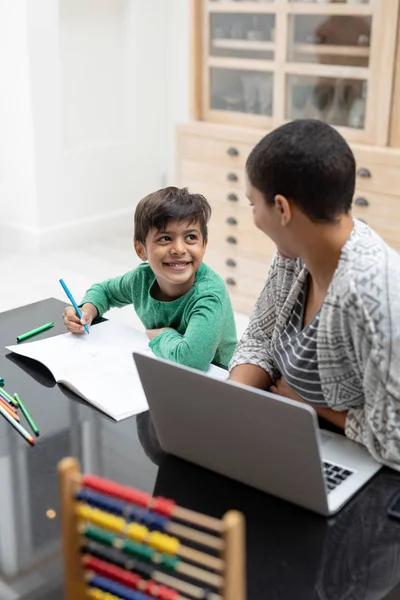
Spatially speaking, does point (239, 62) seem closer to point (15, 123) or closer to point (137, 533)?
point (15, 123)

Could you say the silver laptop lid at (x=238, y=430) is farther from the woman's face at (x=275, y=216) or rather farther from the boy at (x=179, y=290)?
the boy at (x=179, y=290)

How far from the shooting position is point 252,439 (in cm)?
107

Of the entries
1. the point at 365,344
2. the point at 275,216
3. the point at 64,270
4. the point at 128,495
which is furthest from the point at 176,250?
the point at 64,270

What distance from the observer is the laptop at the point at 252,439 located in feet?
3.32

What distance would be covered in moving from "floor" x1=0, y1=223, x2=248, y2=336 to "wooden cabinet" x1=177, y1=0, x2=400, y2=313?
44 centimetres

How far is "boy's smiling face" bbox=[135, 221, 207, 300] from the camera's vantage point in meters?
1.66

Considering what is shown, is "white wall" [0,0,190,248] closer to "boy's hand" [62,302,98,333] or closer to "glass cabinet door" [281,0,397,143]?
"glass cabinet door" [281,0,397,143]

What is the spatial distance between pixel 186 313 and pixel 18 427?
1.66 ft

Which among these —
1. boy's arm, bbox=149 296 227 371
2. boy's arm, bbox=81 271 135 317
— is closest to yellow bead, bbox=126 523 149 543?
boy's arm, bbox=149 296 227 371

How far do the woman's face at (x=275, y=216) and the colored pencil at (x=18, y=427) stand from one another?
50 centimetres

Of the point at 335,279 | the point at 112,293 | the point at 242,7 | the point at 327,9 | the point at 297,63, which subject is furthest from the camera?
the point at 242,7

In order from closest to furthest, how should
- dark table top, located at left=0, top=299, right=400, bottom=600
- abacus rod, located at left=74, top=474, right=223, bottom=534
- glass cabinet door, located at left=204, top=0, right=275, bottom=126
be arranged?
abacus rod, located at left=74, top=474, right=223, bottom=534 < dark table top, located at left=0, top=299, right=400, bottom=600 < glass cabinet door, located at left=204, top=0, right=275, bottom=126

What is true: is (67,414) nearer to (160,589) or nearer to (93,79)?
(160,589)

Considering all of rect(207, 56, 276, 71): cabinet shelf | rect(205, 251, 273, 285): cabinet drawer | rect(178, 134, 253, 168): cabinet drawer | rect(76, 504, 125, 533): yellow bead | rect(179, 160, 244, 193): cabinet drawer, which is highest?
rect(207, 56, 276, 71): cabinet shelf
